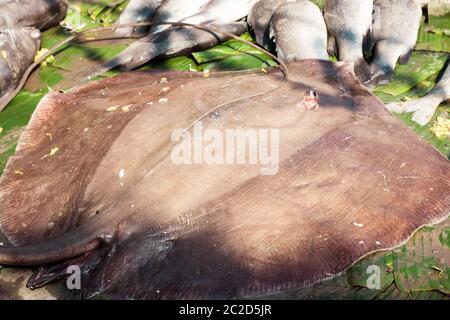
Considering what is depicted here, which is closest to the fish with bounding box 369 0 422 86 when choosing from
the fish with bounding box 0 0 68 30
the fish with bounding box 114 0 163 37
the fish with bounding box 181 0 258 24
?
the fish with bounding box 181 0 258 24

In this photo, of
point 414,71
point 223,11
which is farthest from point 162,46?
point 414,71

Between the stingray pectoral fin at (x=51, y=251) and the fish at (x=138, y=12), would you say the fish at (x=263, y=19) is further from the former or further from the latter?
the stingray pectoral fin at (x=51, y=251)

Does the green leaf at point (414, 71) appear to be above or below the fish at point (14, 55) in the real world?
below

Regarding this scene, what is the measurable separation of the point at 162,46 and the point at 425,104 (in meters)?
2.61

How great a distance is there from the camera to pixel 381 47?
5.32 meters

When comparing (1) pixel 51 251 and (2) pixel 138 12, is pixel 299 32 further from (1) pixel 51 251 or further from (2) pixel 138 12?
(1) pixel 51 251

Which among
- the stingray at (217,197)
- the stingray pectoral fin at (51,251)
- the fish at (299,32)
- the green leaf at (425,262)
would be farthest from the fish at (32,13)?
the green leaf at (425,262)

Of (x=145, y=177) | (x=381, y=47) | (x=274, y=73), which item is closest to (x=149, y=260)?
(x=145, y=177)

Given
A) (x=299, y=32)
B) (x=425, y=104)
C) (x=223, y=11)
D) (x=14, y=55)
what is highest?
(x=14, y=55)

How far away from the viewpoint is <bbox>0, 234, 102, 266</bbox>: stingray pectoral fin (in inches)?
108

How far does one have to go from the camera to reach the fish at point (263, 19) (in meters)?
5.80

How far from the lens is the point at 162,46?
218 inches

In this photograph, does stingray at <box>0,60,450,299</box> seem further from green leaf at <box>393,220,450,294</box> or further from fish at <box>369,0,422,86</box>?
fish at <box>369,0,422,86</box>

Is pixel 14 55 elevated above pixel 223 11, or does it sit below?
above
